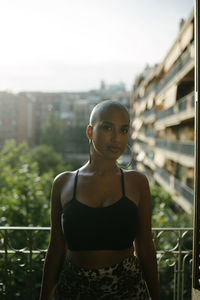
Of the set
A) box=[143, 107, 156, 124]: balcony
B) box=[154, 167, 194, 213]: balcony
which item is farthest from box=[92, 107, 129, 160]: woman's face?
box=[143, 107, 156, 124]: balcony

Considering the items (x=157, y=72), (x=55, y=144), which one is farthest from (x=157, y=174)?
(x=55, y=144)

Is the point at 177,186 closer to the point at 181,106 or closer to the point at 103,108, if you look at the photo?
the point at 181,106

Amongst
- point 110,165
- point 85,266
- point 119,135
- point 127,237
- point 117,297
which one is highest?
point 119,135

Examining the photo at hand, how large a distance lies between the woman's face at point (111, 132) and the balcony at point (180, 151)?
13290mm

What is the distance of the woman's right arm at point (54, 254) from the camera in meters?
1.54

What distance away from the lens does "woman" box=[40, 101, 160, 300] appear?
141cm

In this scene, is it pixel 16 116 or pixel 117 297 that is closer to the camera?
pixel 117 297

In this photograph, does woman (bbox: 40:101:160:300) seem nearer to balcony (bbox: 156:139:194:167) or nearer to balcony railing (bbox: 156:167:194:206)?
balcony railing (bbox: 156:167:194:206)

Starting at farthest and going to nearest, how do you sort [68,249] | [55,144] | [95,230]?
[55,144] → [68,249] → [95,230]

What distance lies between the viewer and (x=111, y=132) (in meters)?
1.44

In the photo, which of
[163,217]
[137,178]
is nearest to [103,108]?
[137,178]

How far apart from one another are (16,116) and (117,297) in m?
42.4

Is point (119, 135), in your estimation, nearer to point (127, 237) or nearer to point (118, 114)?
point (118, 114)

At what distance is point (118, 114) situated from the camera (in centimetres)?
146
